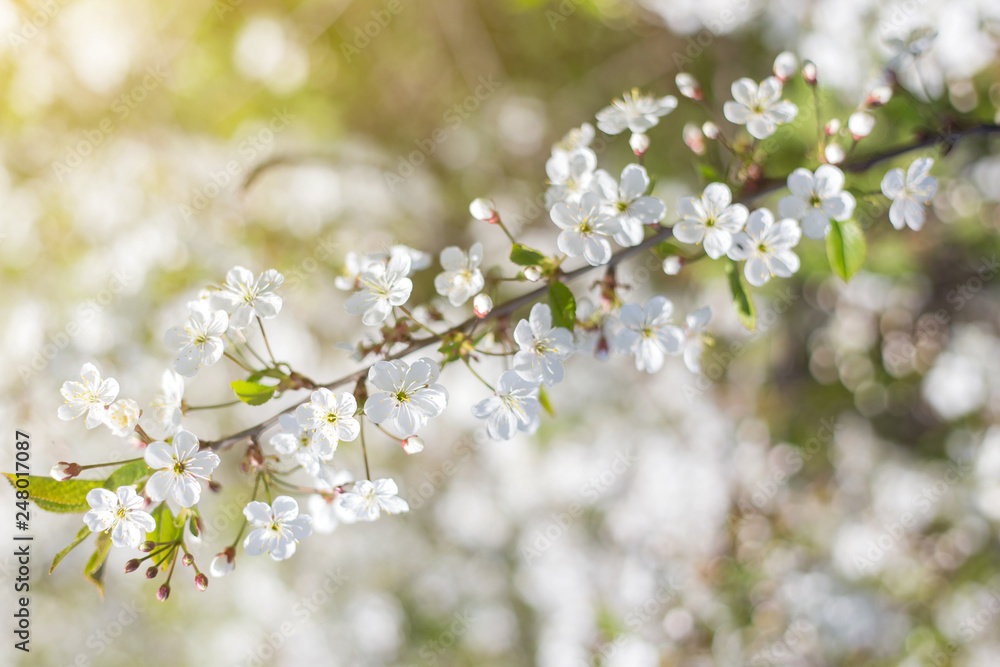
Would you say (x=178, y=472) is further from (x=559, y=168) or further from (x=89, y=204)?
(x=89, y=204)

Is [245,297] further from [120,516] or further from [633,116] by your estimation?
[633,116]

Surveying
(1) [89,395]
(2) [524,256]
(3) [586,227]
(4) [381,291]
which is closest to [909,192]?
(3) [586,227]

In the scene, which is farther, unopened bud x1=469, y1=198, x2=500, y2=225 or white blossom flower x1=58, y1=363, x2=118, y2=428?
unopened bud x1=469, y1=198, x2=500, y2=225

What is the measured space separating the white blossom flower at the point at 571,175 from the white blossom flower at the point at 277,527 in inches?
41.5

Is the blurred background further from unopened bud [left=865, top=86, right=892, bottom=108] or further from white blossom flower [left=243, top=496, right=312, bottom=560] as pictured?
white blossom flower [left=243, top=496, right=312, bottom=560]

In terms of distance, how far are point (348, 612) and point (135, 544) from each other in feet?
11.4

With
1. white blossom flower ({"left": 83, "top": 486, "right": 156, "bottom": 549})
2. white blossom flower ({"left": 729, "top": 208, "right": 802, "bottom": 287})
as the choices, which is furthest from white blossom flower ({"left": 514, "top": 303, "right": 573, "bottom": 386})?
white blossom flower ({"left": 83, "top": 486, "right": 156, "bottom": 549})

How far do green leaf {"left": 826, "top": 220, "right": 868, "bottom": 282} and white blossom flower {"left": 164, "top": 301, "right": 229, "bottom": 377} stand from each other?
5.36 ft

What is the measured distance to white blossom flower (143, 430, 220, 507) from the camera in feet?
4.44

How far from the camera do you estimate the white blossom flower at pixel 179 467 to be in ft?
4.44

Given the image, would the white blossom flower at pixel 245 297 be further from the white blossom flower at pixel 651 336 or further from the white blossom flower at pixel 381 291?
the white blossom flower at pixel 651 336

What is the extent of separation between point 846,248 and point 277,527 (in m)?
1.70

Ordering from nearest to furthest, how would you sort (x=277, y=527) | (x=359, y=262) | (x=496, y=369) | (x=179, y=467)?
1. (x=179, y=467)
2. (x=277, y=527)
3. (x=359, y=262)
4. (x=496, y=369)

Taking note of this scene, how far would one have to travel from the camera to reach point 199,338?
149cm
